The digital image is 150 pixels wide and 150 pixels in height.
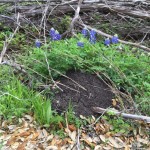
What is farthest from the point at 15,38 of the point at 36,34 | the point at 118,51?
the point at 118,51

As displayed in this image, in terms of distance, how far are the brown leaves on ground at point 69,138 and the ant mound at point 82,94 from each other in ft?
0.69

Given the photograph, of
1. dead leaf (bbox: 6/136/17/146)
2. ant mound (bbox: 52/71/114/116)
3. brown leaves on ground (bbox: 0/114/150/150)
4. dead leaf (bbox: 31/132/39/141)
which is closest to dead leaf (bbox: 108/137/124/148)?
brown leaves on ground (bbox: 0/114/150/150)

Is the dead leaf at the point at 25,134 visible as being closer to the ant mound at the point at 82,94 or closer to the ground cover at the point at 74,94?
the ground cover at the point at 74,94

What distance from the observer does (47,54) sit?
449cm

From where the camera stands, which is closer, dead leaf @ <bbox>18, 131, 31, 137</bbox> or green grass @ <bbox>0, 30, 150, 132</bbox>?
dead leaf @ <bbox>18, 131, 31, 137</bbox>

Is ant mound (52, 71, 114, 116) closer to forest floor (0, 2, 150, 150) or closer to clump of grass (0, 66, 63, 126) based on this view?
forest floor (0, 2, 150, 150)

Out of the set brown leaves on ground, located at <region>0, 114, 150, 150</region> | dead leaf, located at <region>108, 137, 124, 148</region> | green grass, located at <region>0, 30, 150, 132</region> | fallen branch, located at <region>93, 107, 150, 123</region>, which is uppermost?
green grass, located at <region>0, 30, 150, 132</region>

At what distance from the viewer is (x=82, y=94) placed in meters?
4.24

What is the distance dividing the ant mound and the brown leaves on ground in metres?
0.21

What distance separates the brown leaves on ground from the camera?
3.76 m

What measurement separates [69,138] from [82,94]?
2.00 feet

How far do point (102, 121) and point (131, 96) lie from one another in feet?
1.77

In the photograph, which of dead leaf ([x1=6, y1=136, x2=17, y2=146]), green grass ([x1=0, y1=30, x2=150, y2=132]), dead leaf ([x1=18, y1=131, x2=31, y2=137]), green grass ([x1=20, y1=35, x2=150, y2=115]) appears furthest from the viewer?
green grass ([x1=20, y1=35, x2=150, y2=115])

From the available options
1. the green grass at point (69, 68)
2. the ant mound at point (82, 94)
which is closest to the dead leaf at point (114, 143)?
the green grass at point (69, 68)
